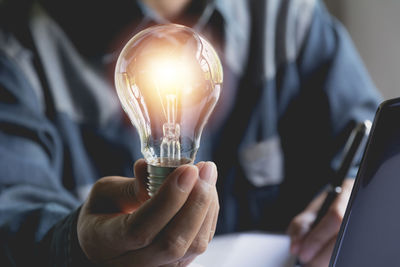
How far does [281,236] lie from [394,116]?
10.1 inches

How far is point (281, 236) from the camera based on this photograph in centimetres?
43

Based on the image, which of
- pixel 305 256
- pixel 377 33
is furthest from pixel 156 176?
pixel 377 33

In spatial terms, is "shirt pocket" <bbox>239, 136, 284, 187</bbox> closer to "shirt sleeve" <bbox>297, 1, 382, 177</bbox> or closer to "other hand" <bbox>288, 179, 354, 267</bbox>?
"shirt sleeve" <bbox>297, 1, 382, 177</bbox>

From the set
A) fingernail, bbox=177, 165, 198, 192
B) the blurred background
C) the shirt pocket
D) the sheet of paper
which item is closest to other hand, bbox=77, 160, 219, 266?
fingernail, bbox=177, 165, 198, 192

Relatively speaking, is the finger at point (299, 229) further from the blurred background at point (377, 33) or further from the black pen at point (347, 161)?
the blurred background at point (377, 33)

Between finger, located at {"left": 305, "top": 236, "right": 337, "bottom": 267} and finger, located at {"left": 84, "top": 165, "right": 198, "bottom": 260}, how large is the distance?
0.18 meters

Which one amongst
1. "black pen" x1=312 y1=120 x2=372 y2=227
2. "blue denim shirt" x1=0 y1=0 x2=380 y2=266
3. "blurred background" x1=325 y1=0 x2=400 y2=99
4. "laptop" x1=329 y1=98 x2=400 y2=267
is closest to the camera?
"laptop" x1=329 y1=98 x2=400 y2=267

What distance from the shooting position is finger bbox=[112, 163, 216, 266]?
0.68ft

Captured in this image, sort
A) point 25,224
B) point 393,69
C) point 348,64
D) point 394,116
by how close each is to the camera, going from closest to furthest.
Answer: point 394,116, point 25,224, point 348,64, point 393,69

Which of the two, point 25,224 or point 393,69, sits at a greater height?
point 393,69

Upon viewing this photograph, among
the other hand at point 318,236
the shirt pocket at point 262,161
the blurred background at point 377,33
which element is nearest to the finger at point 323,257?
the other hand at point 318,236

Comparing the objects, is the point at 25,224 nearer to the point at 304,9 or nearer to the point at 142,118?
the point at 142,118

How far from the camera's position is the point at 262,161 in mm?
599

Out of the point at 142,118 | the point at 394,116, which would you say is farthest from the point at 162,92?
the point at 394,116
